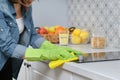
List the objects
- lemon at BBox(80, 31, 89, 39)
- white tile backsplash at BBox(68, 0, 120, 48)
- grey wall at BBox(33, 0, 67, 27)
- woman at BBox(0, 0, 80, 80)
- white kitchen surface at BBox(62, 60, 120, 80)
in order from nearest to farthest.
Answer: white kitchen surface at BBox(62, 60, 120, 80) < woman at BBox(0, 0, 80, 80) < white tile backsplash at BBox(68, 0, 120, 48) < lemon at BBox(80, 31, 89, 39) < grey wall at BBox(33, 0, 67, 27)

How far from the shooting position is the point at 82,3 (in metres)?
2.10

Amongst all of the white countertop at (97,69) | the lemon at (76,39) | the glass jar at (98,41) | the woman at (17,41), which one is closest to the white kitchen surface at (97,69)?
the white countertop at (97,69)

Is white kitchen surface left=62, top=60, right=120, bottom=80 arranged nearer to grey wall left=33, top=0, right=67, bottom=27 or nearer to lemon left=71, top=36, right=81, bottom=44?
lemon left=71, top=36, right=81, bottom=44

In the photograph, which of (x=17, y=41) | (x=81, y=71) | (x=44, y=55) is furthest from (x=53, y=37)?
(x=81, y=71)

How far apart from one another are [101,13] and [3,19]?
2.74ft

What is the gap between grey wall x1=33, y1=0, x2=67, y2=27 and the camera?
2271 millimetres

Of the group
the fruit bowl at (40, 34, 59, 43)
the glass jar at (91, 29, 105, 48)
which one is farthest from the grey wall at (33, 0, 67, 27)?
the glass jar at (91, 29, 105, 48)

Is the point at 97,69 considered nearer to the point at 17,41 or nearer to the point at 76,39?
the point at 17,41

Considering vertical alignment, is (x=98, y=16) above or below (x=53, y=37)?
above

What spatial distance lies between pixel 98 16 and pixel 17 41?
2.40ft

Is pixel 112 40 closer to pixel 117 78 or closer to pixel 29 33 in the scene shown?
pixel 29 33

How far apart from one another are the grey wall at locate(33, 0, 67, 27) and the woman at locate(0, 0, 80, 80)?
72 centimetres

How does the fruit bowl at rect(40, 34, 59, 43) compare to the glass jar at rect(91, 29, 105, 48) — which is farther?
the fruit bowl at rect(40, 34, 59, 43)

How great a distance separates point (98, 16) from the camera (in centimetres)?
188
